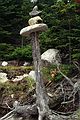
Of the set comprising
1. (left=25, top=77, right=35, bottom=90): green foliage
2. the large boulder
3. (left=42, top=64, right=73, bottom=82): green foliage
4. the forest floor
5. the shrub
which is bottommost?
the forest floor

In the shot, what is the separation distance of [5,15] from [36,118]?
8.18 m

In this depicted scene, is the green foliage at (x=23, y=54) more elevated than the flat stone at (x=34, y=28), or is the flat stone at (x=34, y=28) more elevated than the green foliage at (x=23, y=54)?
the flat stone at (x=34, y=28)

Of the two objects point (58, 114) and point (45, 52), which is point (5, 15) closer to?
point (45, 52)

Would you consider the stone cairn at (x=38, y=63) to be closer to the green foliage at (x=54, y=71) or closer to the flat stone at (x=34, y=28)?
the flat stone at (x=34, y=28)

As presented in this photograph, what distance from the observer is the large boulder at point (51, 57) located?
39.4 ft

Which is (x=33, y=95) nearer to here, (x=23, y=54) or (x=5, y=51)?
(x=23, y=54)

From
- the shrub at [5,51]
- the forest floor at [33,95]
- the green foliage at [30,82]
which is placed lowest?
the forest floor at [33,95]

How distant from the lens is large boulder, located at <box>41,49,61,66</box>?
12.0 meters

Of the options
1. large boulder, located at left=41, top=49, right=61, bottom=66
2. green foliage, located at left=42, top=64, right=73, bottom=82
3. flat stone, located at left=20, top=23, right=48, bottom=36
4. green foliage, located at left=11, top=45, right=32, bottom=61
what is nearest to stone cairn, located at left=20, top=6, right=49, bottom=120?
flat stone, located at left=20, top=23, right=48, bottom=36

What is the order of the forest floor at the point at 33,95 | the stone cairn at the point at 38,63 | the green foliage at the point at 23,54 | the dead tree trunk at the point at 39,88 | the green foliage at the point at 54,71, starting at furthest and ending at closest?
1. the green foliage at the point at 23,54
2. the green foliage at the point at 54,71
3. the forest floor at the point at 33,95
4. the stone cairn at the point at 38,63
5. the dead tree trunk at the point at 39,88

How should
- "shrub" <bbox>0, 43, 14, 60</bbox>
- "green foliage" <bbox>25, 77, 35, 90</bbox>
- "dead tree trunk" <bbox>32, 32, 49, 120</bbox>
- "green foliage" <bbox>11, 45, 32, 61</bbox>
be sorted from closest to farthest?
"dead tree trunk" <bbox>32, 32, 49, 120</bbox>, "green foliage" <bbox>25, 77, 35, 90</bbox>, "green foliage" <bbox>11, 45, 32, 61</bbox>, "shrub" <bbox>0, 43, 14, 60</bbox>

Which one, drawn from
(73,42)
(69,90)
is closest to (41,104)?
(69,90)

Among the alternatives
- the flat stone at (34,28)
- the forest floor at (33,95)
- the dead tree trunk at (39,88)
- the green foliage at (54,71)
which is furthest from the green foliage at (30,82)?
the flat stone at (34,28)

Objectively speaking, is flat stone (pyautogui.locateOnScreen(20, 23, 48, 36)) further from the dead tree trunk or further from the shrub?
the shrub
